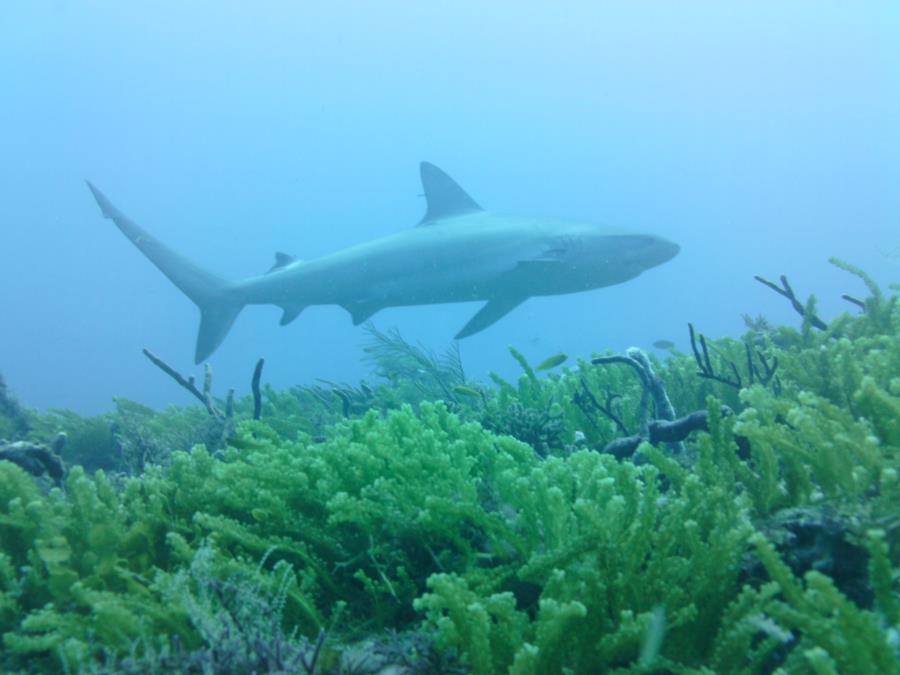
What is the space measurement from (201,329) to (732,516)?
1130 centimetres

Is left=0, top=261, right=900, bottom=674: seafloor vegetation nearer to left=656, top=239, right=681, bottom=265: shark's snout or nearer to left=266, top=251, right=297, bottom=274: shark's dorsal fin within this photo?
left=656, top=239, right=681, bottom=265: shark's snout

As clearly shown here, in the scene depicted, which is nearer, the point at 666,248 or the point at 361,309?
the point at 666,248

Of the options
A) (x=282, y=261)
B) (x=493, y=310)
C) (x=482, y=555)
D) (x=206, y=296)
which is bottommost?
(x=493, y=310)

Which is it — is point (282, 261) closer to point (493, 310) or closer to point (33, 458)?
point (493, 310)

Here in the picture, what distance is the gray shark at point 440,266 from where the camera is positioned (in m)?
11.9

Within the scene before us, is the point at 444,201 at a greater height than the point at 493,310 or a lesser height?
greater

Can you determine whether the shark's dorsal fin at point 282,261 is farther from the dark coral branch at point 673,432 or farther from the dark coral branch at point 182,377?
the dark coral branch at point 673,432

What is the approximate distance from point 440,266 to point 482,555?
1023 cm

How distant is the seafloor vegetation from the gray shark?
880 centimetres

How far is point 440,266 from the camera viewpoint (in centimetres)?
1226

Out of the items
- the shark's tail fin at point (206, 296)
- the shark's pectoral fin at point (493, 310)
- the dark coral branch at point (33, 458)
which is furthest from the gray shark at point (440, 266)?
the dark coral branch at point (33, 458)

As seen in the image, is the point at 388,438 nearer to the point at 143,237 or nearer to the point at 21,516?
the point at 21,516

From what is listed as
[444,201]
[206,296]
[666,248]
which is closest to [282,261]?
[206,296]

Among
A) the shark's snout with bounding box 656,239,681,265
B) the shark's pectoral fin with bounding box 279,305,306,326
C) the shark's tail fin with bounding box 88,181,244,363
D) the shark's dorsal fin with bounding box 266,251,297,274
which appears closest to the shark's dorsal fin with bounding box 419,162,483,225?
the shark's dorsal fin with bounding box 266,251,297,274
